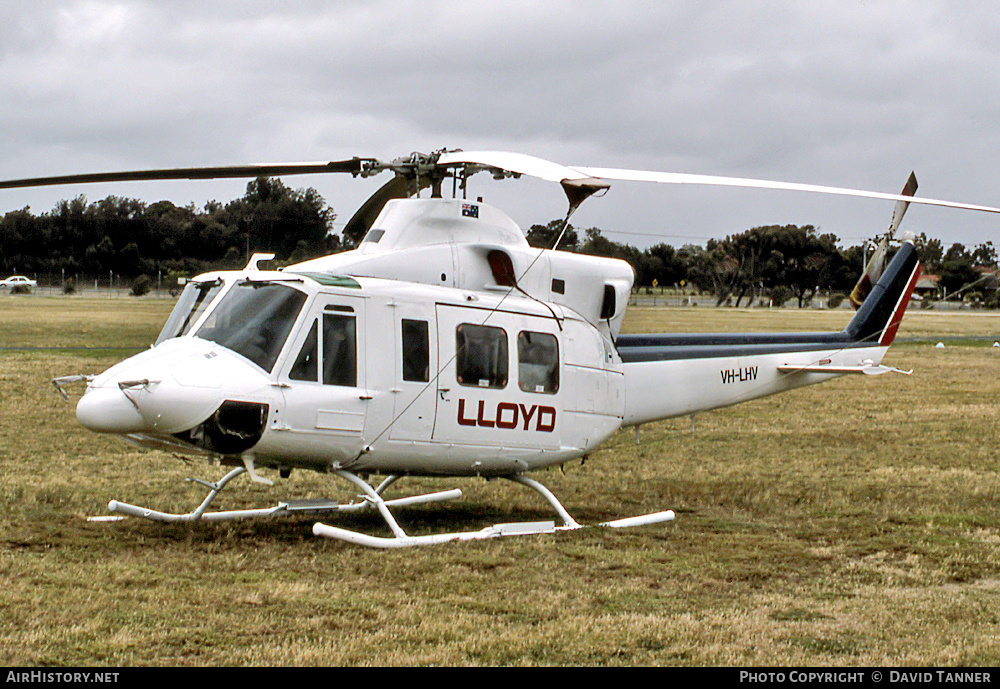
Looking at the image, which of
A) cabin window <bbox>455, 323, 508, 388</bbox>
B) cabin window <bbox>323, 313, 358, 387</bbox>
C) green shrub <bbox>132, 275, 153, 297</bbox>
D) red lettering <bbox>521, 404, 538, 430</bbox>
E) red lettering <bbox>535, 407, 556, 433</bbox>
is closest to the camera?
cabin window <bbox>323, 313, 358, 387</bbox>

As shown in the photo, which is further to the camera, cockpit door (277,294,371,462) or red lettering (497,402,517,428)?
red lettering (497,402,517,428)

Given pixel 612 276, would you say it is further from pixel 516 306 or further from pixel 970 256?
pixel 970 256

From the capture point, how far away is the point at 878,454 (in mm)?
14367

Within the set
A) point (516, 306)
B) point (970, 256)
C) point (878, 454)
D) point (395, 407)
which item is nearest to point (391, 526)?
point (395, 407)

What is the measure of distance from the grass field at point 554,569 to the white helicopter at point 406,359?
69cm

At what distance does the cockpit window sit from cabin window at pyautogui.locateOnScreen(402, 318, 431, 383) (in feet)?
4.97

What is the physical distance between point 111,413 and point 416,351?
2.39 meters

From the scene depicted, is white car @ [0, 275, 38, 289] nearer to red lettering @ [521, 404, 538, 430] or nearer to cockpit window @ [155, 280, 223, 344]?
cockpit window @ [155, 280, 223, 344]

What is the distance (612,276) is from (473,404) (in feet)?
7.19

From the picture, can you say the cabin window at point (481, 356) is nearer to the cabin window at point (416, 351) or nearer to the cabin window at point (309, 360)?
the cabin window at point (416, 351)

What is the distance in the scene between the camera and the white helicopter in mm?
7770

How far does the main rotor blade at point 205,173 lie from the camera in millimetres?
8852

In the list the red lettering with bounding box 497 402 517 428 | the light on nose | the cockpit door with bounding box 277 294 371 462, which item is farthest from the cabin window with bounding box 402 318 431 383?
the light on nose

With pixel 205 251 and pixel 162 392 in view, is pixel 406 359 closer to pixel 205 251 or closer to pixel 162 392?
pixel 162 392
